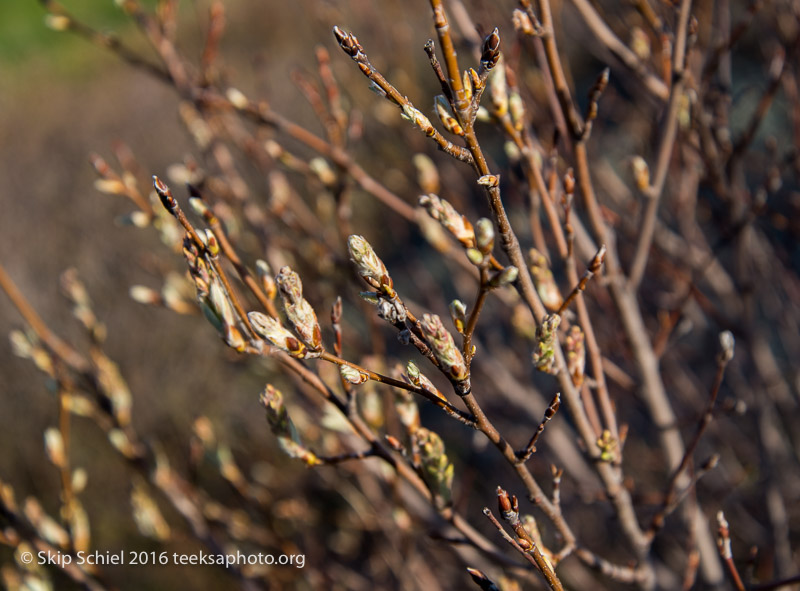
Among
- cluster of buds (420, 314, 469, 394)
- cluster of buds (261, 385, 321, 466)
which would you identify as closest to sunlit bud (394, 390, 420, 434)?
cluster of buds (261, 385, 321, 466)

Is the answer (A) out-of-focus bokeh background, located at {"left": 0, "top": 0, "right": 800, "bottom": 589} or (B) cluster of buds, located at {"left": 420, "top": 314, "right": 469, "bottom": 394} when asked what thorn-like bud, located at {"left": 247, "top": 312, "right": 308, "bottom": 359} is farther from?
(A) out-of-focus bokeh background, located at {"left": 0, "top": 0, "right": 800, "bottom": 589}

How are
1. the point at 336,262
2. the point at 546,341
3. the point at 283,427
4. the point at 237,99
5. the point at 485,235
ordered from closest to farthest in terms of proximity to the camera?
the point at 485,235, the point at 546,341, the point at 283,427, the point at 237,99, the point at 336,262

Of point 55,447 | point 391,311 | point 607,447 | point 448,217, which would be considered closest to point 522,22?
point 448,217

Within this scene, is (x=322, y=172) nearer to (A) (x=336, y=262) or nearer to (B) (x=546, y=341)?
(A) (x=336, y=262)

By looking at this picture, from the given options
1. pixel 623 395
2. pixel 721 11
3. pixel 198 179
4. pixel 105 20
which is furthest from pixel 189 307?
pixel 105 20

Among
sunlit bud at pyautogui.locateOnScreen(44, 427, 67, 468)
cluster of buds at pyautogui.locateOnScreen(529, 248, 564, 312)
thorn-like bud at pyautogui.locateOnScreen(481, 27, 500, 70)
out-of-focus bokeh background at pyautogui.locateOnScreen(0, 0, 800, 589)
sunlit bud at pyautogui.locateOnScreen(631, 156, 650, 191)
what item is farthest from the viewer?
out-of-focus bokeh background at pyautogui.locateOnScreen(0, 0, 800, 589)

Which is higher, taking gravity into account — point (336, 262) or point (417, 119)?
point (417, 119)
